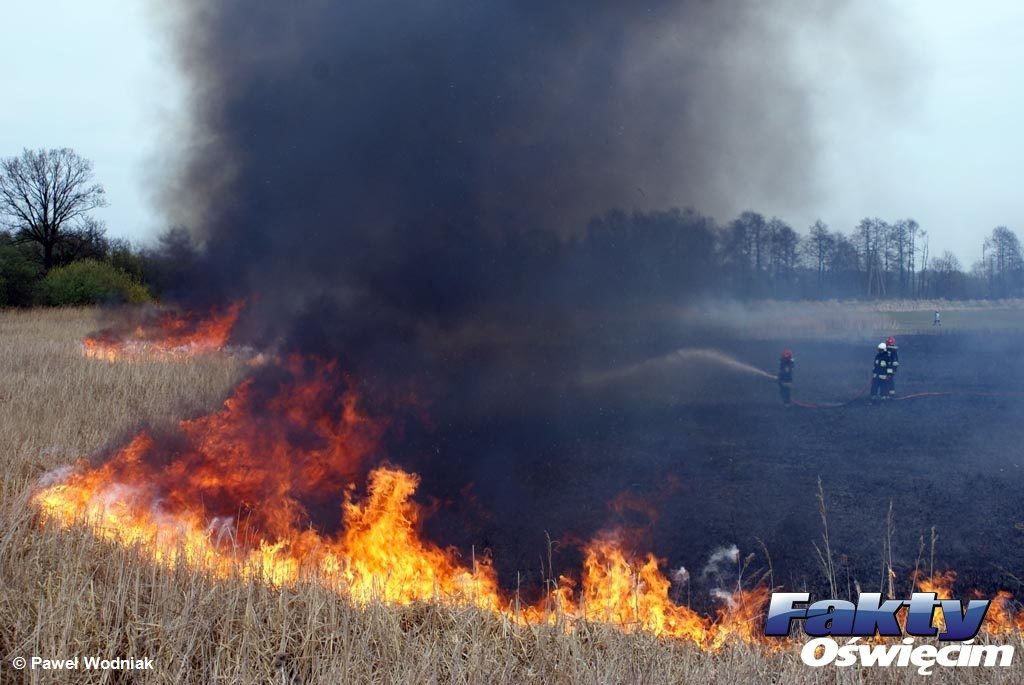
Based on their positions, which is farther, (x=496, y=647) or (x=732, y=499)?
(x=732, y=499)

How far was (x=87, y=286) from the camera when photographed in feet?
103

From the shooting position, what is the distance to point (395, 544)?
6.86 metres

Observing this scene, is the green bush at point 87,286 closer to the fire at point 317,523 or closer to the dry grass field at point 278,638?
the fire at point 317,523

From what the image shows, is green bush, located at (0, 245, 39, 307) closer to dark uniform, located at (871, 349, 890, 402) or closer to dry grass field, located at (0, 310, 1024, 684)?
dry grass field, located at (0, 310, 1024, 684)

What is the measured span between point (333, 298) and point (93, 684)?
983cm

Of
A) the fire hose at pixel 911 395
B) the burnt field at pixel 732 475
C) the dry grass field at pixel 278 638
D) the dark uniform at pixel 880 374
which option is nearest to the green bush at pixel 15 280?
the burnt field at pixel 732 475

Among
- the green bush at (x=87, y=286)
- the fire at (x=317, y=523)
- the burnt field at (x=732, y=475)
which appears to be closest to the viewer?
the fire at (x=317, y=523)

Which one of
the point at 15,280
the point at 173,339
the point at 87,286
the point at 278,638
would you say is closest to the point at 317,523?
the point at 278,638

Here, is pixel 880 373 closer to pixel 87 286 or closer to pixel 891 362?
pixel 891 362

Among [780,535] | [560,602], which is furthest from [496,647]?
[780,535]

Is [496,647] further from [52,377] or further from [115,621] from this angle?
[52,377]

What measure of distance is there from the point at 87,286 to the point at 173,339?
17.0 meters

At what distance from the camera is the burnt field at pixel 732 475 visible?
733 centimetres

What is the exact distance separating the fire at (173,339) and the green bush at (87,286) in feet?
42.7
